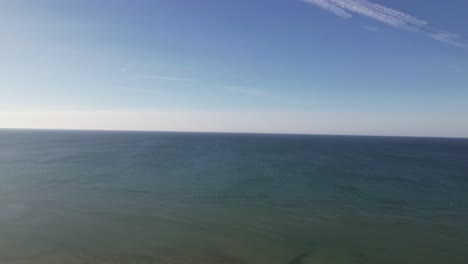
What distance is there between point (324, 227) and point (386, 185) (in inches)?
790

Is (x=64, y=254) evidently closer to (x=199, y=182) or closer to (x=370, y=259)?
(x=370, y=259)

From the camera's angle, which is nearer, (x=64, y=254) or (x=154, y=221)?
(x=64, y=254)

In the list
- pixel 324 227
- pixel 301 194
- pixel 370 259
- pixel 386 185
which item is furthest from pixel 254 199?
pixel 386 185

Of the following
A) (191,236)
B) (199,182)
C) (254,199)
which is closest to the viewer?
(191,236)

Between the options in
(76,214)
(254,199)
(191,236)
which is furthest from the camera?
(254,199)

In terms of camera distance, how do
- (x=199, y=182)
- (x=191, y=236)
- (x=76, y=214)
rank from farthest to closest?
(x=199, y=182) → (x=76, y=214) → (x=191, y=236)

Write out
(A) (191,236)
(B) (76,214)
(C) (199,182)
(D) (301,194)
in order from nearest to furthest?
(A) (191,236)
(B) (76,214)
(D) (301,194)
(C) (199,182)

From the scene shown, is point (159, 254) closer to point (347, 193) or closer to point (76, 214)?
point (76, 214)

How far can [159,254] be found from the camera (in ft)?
48.1

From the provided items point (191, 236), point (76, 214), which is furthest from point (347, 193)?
point (76, 214)

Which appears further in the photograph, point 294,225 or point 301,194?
point 301,194

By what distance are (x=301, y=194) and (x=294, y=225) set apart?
32.1 ft

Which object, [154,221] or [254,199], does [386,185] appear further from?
[154,221]

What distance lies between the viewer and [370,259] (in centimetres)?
1492
